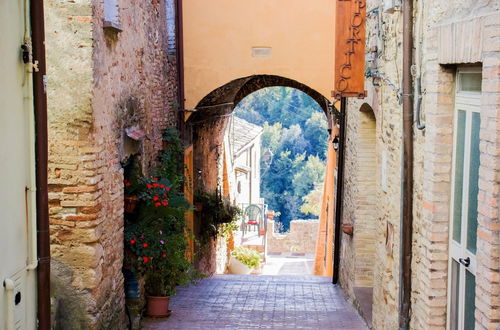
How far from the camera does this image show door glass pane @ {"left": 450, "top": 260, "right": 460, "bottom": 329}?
5027mm

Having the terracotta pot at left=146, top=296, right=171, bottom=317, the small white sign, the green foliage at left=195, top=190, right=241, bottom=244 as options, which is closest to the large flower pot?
the green foliage at left=195, top=190, right=241, bottom=244

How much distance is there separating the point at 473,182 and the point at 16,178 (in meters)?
2.80

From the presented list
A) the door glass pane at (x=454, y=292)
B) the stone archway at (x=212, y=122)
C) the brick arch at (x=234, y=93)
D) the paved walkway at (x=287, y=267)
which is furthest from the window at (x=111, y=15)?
the paved walkway at (x=287, y=267)

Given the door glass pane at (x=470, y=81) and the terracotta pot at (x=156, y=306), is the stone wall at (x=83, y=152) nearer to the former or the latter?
Result: the terracotta pot at (x=156, y=306)

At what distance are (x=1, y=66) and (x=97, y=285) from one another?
305 cm

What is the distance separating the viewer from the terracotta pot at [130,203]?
26.9ft

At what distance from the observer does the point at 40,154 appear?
4.87m

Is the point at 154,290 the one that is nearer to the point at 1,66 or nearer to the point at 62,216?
the point at 62,216

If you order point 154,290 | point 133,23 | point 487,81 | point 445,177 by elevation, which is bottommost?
point 154,290

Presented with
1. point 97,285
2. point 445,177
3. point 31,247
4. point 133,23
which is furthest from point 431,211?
point 133,23

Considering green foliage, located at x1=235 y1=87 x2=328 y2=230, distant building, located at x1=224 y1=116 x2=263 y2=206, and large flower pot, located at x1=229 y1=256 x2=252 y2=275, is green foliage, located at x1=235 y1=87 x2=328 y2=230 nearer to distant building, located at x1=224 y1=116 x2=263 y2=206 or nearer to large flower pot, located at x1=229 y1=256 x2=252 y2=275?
distant building, located at x1=224 y1=116 x2=263 y2=206

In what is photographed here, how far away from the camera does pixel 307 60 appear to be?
11.6 m

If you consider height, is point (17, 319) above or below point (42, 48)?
below

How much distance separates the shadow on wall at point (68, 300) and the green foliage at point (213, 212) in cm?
694
